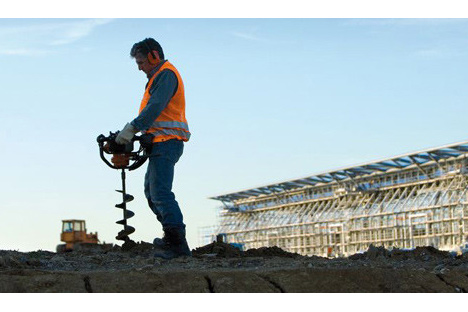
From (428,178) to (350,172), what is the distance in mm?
7615

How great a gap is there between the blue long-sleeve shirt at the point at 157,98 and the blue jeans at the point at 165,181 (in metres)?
0.27

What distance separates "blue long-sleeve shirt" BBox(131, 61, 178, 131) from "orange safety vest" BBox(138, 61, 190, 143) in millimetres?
89

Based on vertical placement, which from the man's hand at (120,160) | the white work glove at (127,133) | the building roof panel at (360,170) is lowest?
the man's hand at (120,160)

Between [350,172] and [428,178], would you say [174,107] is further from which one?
[350,172]

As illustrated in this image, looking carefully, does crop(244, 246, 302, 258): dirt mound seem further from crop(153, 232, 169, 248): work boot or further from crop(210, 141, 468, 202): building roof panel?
crop(210, 141, 468, 202): building roof panel

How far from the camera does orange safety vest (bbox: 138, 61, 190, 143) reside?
6152 millimetres

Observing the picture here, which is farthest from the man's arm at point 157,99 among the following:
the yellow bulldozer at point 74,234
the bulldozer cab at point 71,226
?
the bulldozer cab at point 71,226

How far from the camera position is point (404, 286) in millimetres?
4359

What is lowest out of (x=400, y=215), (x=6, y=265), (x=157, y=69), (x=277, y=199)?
(x=6, y=265)

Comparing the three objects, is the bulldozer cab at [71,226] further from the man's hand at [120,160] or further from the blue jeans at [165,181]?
the blue jeans at [165,181]

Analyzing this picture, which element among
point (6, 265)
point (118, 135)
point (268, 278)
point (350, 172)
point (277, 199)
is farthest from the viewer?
point (277, 199)

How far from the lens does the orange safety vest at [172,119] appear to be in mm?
6152

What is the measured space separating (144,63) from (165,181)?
1.20 m

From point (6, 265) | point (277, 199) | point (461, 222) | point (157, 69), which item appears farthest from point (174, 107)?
point (277, 199)
